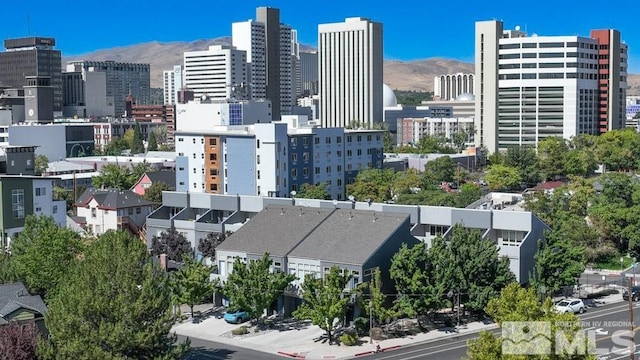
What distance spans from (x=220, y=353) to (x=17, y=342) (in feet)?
40.6

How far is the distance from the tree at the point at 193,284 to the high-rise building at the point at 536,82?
109979 mm

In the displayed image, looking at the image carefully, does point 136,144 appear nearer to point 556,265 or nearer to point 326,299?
point 556,265

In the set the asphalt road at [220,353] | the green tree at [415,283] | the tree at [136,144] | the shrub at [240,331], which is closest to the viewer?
the asphalt road at [220,353]

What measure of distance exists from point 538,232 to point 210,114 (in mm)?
93599

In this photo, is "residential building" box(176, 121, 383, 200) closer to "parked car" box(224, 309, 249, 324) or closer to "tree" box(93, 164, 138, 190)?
"tree" box(93, 164, 138, 190)

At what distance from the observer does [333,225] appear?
176 ft

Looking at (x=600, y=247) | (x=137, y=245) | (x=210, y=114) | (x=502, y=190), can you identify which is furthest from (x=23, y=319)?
(x=210, y=114)

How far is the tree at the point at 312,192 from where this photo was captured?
291 feet

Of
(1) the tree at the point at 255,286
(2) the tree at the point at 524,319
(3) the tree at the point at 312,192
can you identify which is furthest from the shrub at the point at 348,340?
(3) the tree at the point at 312,192

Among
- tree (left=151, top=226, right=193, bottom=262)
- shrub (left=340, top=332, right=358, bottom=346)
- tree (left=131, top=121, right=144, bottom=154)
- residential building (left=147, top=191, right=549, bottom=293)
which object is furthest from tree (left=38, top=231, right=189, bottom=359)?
tree (left=131, top=121, right=144, bottom=154)

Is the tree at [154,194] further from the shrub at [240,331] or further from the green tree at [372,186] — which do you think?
the shrub at [240,331]

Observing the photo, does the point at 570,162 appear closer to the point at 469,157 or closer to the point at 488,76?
the point at 469,157

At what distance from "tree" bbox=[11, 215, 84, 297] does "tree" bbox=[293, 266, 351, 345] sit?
1248 centimetres

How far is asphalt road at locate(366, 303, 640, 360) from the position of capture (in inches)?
1677
